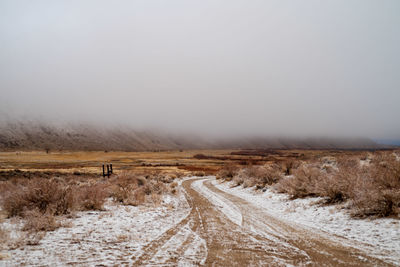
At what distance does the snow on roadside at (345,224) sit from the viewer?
6.12 meters

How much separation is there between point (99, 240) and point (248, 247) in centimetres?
434

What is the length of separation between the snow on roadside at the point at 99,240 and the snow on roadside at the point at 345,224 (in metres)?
5.46

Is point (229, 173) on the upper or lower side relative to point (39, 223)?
lower

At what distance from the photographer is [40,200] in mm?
9055

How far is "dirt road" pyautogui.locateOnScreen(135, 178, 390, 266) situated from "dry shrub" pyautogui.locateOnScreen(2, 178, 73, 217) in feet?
15.3

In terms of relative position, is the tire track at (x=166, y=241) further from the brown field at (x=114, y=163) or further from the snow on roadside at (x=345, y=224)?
the brown field at (x=114, y=163)

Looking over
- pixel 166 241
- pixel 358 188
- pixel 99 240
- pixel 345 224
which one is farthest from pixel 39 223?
pixel 358 188

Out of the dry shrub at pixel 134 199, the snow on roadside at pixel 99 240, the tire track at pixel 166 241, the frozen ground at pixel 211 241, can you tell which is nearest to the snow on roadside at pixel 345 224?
the frozen ground at pixel 211 241

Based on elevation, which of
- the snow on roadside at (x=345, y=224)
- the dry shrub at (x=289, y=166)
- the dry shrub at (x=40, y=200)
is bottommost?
the snow on roadside at (x=345, y=224)

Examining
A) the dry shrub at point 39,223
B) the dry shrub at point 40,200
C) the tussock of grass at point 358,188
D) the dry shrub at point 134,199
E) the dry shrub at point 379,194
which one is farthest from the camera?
the dry shrub at point 134,199

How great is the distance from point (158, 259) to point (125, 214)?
5.32m

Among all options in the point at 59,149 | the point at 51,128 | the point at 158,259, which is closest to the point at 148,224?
the point at 158,259

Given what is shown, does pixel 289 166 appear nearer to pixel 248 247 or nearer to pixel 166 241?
pixel 248 247

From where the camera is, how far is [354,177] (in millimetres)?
10625
